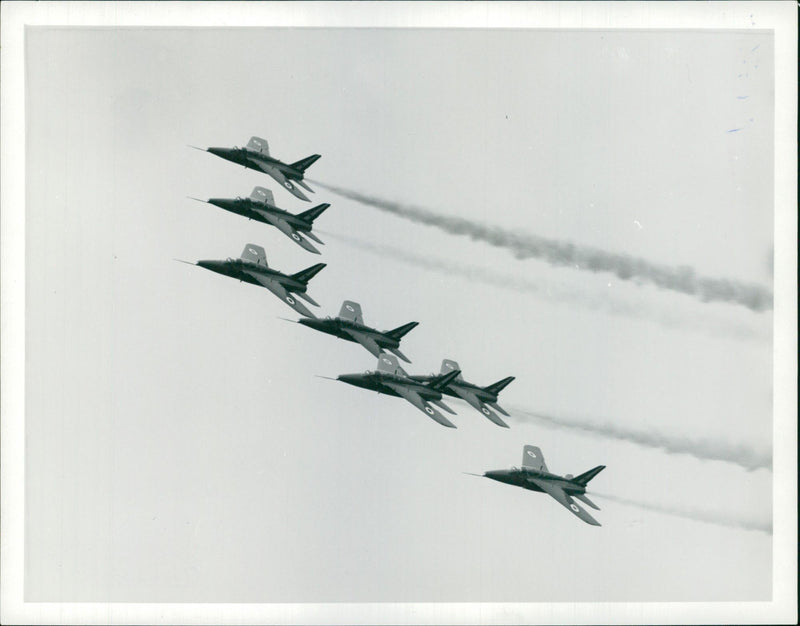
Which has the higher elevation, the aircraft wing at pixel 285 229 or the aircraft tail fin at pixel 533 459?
the aircraft wing at pixel 285 229

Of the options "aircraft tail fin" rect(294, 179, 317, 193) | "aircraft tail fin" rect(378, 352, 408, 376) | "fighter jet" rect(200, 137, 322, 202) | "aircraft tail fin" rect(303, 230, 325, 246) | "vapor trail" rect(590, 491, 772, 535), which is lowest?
"vapor trail" rect(590, 491, 772, 535)

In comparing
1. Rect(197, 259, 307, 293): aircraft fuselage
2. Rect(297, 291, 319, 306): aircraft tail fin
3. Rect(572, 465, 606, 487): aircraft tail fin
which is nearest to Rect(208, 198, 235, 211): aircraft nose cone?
Rect(197, 259, 307, 293): aircraft fuselage

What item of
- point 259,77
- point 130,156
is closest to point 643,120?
point 259,77

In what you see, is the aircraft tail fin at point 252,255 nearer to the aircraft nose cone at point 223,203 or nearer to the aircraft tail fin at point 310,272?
the aircraft tail fin at point 310,272

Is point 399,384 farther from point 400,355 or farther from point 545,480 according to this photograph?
point 545,480

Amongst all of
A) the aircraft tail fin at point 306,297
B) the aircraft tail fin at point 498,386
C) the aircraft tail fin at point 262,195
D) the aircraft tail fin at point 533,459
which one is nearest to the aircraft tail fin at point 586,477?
the aircraft tail fin at point 533,459

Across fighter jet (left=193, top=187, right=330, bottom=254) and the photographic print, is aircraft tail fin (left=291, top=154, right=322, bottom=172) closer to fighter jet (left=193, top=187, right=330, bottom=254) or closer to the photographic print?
the photographic print
